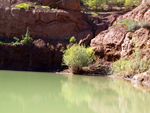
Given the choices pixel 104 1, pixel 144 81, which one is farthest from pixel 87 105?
pixel 104 1

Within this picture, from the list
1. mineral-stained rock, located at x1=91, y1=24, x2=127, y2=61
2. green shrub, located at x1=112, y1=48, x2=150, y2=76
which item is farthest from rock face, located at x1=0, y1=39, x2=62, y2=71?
green shrub, located at x1=112, y1=48, x2=150, y2=76

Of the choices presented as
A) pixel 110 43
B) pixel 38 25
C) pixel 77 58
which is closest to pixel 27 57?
pixel 38 25

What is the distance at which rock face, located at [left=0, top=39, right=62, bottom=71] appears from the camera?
22.6 m

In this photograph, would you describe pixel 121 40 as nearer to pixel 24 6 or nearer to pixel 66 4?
pixel 66 4

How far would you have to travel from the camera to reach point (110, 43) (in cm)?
2130

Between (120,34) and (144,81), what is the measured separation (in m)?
9.17

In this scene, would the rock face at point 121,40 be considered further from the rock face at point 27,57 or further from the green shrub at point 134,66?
the rock face at point 27,57

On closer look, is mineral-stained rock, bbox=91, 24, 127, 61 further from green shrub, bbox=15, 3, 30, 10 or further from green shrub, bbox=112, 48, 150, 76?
green shrub, bbox=15, 3, 30, 10

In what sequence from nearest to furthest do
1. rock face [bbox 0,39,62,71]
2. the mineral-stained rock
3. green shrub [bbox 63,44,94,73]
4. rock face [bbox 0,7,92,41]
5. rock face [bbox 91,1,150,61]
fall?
green shrub [bbox 63,44,94,73]
rock face [bbox 91,1,150,61]
the mineral-stained rock
rock face [bbox 0,39,62,71]
rock face [bbox 0,7,92,41]

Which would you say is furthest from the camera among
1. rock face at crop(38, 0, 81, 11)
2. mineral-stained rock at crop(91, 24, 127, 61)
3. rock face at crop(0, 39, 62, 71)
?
rock face at crop(38, 0, 81, 11)

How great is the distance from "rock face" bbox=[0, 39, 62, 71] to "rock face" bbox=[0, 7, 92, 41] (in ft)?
12.8

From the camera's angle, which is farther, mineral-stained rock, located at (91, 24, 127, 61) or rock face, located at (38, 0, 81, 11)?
rock face, located at (38, 0, 81, 11)

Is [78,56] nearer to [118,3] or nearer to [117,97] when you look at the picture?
[117,97]

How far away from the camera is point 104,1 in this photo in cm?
3600
